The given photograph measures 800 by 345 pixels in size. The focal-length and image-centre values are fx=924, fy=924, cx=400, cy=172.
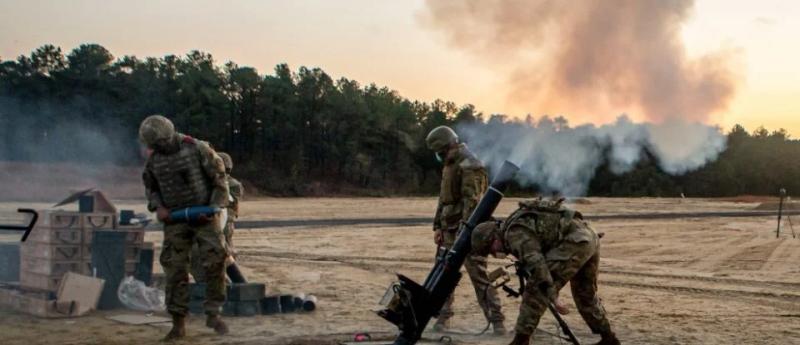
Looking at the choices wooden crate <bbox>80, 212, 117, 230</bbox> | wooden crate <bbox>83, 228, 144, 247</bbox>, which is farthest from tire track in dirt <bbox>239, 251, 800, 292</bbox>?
wooden crate <bbox>80, 212, 117, 230</bbox>

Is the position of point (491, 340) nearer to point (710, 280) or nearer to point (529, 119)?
point (529, 119)

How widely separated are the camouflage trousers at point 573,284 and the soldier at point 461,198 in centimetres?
136

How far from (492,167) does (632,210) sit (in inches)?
1257

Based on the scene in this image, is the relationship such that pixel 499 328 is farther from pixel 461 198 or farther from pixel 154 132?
pixel 154 132

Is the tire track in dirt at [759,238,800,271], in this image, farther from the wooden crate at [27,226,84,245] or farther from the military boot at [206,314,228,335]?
the wooden crate at [27,226,84,245]

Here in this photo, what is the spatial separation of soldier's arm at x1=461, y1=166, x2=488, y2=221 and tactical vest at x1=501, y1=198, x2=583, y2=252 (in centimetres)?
166

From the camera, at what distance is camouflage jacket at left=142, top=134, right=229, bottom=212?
941cm

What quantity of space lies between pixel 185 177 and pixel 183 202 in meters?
0.26

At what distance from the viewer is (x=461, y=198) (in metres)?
10.0

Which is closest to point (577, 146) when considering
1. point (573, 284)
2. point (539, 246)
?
point (573, 284)

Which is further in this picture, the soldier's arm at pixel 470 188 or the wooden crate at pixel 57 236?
the wooden crate at pixel 57 236

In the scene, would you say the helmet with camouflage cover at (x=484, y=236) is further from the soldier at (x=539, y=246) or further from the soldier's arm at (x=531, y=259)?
the soldier's arm at (x=531, y=259)

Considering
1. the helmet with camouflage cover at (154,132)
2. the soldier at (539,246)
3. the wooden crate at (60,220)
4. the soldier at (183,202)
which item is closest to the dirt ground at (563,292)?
the soldier at (183,202)

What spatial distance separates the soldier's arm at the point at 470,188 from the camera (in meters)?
9.85
